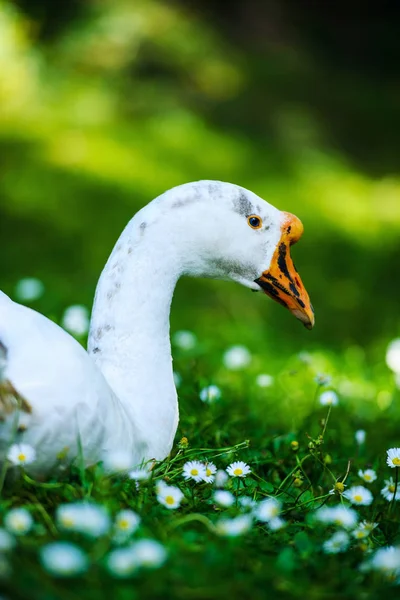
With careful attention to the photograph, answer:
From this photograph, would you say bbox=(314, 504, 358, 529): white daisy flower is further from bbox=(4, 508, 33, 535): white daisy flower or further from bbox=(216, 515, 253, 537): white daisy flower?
bbox=(4, 508, 33, 535): white daisy flower

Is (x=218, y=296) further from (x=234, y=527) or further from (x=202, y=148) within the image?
(x=234, y=527)

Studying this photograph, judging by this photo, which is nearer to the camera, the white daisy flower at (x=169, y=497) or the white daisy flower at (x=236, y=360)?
the white daisy flower at (x=169, y=497)

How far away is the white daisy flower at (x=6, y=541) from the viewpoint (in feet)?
4.65

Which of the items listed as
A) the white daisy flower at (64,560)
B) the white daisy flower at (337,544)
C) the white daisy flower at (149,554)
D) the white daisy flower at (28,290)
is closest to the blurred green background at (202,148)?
the white daisy flower at (28,290)

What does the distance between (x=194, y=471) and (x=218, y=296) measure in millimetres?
3186

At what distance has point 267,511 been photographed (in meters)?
1.79

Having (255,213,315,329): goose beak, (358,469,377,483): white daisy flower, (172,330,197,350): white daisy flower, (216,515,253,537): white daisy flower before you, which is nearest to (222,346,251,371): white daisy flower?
(172,330,197,350): white daisy flower

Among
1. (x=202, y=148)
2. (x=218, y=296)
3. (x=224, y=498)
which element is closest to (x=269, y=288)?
(x=224, y=498)

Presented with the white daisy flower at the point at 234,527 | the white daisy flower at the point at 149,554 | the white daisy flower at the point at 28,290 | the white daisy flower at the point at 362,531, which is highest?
the white daisy flower at the point at 28,290

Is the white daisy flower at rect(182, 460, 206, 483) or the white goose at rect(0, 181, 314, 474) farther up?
the white goose at rect(0, 181, 314, 474)

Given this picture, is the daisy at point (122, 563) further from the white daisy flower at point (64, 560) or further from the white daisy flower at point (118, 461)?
the white daisy flower at point (118, 461)

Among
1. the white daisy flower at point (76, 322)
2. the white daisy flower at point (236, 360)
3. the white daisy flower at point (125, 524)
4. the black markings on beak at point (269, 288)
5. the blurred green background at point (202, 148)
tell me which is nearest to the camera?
the white daisy flower at point (125, 524)

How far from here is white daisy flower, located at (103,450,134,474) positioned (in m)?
1.77

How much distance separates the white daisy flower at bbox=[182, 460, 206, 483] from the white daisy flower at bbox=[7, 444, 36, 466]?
16.3 inches
